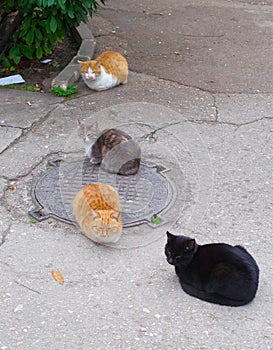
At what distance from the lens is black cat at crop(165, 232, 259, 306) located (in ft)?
11.6

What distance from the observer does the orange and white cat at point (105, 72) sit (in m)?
6.25

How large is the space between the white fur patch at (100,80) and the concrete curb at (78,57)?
0.22 metres

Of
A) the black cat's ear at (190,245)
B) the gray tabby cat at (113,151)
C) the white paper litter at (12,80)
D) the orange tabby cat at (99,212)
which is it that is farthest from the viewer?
the white paper litter at (12,80)

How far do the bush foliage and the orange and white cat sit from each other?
472 mm

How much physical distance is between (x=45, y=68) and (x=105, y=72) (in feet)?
3.67

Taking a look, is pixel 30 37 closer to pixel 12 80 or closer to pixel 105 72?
pixel 12 80

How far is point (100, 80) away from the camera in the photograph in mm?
6320

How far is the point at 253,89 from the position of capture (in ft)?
21.7

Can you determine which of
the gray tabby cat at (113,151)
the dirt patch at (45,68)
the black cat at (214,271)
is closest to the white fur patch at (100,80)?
the dirt patch at (45,68)

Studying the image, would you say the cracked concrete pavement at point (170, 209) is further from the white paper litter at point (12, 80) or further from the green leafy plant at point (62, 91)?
the white paper litter at point (12, 80)

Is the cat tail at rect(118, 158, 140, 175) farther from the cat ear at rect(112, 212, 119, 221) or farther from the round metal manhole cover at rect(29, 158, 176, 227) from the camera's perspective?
the cat ear at rect(112, 212, 119, 221)

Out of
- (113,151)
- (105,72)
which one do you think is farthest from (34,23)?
(113,151)

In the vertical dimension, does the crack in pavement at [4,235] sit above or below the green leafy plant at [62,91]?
above

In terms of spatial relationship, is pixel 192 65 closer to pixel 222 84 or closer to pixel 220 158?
pixel 222 84
